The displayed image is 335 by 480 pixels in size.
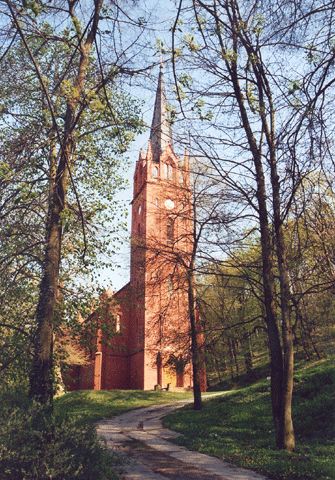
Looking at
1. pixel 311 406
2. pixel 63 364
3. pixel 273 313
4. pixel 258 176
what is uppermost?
pixel 258 176

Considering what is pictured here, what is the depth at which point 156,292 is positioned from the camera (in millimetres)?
22344

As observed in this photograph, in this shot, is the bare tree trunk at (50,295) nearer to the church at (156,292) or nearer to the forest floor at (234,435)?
the forest floor at (234,435)

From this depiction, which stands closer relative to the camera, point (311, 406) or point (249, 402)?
point (311, 406)

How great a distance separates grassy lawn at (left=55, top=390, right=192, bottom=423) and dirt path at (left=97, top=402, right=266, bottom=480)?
17.1ft

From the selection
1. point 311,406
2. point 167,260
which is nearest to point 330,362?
point 311,406

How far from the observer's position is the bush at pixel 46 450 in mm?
5008

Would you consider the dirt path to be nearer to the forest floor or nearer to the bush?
the forest floor

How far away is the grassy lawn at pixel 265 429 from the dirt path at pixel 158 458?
0.43 meters

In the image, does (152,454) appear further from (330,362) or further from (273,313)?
(330,362)

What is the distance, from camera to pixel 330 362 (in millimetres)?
18672

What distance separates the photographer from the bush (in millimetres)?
5008

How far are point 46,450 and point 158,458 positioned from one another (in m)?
6.11

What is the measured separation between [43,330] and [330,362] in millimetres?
14292

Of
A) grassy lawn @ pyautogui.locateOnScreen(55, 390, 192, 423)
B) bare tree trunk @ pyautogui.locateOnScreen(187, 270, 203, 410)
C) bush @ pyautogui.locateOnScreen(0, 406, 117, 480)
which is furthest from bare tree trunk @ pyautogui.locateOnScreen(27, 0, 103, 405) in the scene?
grassy lawn @ pyautogui.locateOnScreen(55, 390, 192, 423)
